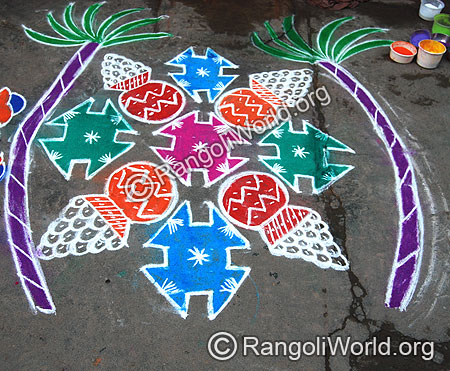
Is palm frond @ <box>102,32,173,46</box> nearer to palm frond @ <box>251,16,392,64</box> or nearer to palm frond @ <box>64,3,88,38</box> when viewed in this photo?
palm frond @ <box>64,3,88,38</box>

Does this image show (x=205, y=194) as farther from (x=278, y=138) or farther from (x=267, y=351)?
(x=267, y=351)

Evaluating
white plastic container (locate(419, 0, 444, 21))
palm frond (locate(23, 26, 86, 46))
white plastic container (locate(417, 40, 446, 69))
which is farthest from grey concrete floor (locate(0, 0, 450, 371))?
white plastic container (locate(419, 0, 444, 21))

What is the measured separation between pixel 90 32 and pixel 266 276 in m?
3.79

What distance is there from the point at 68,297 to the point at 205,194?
1350 mm

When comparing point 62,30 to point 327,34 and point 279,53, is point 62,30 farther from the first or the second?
point 327,34

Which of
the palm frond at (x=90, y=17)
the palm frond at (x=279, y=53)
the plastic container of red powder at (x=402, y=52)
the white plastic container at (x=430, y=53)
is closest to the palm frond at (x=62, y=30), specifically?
the palm frond at (x=90, y=17)

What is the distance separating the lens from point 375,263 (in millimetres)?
3488

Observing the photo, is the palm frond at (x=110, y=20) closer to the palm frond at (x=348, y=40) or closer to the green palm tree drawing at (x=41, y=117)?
the green palm tree drawing at (x=41, y=117)

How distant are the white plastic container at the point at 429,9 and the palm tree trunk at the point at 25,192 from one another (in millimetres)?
4244

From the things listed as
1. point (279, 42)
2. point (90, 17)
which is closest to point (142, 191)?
point (279, 42)

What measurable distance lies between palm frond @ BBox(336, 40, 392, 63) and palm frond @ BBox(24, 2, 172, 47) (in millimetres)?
2104

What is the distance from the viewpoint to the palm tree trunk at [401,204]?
337 centimetres

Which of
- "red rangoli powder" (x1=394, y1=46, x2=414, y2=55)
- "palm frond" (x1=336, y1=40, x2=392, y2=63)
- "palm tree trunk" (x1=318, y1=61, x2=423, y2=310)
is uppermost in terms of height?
"red rangoli powder" (x1=394, y1=46, x2=414, y2=55)

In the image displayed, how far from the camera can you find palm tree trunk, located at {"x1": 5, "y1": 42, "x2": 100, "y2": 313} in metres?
3.28
